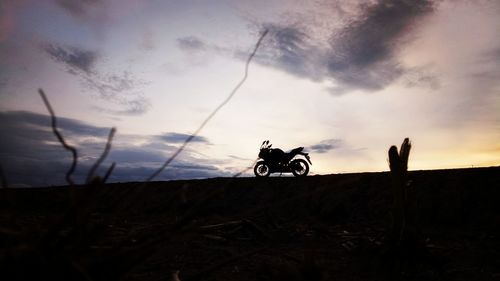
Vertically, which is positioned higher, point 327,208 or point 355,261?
point 327,208

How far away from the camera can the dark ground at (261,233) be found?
161cm

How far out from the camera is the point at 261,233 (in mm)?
7457

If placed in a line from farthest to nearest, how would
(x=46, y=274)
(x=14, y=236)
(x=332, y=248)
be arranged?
(x=332, y=248) < (x=14, y=236) < (x=46, y=274)

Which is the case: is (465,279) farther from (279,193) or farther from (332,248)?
(279,193)

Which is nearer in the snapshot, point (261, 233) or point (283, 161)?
point (261, 233)

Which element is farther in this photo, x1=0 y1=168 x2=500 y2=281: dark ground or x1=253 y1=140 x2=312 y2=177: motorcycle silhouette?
x1=253 y1=140 x2=312 y2=177: motorcycle silhouette

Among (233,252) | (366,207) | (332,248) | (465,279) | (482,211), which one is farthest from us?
(366,207)

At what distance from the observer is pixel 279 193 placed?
1262 cm

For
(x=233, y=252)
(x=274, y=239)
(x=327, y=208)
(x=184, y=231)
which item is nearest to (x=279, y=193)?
(x=327, y=208)

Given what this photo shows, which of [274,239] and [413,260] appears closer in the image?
[413,260]

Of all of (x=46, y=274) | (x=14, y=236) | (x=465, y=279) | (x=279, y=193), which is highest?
(x=279, y=193)

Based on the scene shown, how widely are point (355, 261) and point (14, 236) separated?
16.3 ft

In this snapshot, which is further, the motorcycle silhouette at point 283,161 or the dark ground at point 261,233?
the motorcycle silhouette at point 283,161

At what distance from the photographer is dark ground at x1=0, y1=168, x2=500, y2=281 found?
161 cm
